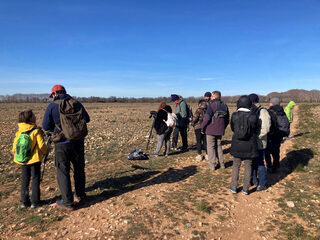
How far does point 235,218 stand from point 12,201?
5.93 metres

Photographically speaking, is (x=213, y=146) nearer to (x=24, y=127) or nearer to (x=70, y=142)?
(x=70, y=142)

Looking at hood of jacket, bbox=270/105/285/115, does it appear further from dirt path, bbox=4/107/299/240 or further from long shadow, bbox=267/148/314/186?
dirt path, bbox=4/107/299/240

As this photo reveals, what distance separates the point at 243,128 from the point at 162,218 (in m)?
2.97

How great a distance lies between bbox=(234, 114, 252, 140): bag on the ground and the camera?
5.54 m

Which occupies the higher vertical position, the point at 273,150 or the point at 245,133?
the point at 245,133

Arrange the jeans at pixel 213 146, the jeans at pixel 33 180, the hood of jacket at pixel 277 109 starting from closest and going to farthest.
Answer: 1. the jeans at pixel 33 180
2. the jeans at pixel 213 146
3. the hood of jacket at pixel 277 109

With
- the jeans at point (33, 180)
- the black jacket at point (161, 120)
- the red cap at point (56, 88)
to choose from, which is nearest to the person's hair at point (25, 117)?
the red cap at point (56, 88)

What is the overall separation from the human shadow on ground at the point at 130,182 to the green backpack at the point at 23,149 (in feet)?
5.83

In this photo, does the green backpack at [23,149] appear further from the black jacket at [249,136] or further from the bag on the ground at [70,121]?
the black jacket at [249,136]

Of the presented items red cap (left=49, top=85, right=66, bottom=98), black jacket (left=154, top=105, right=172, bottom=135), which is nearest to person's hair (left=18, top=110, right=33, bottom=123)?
red cap (left=49, top=85, right=66, bottom=98)

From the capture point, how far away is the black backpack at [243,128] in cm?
554

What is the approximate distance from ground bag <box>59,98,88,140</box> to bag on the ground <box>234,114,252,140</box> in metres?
3.87

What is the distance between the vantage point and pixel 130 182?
7.18 metres

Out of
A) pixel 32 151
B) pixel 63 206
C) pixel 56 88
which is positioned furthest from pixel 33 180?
pixel 56 88
